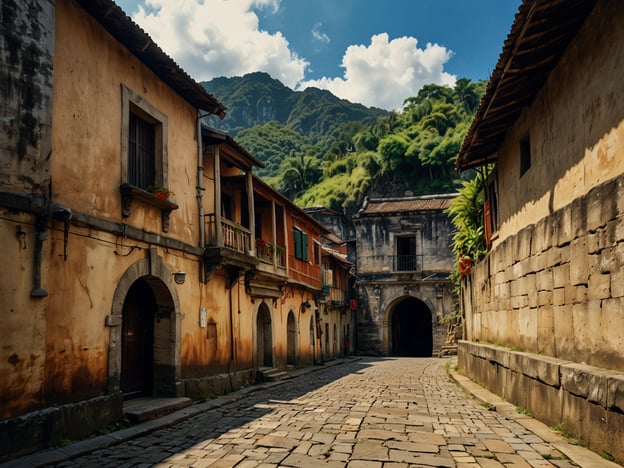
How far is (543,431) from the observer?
6.98 meters

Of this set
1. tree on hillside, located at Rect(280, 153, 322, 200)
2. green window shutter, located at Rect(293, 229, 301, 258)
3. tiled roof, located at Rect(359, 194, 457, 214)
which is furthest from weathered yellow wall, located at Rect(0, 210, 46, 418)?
tree on hillside, located at Rect(280, 153, 322, 200)

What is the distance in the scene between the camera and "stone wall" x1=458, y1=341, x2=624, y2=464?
17.3ft

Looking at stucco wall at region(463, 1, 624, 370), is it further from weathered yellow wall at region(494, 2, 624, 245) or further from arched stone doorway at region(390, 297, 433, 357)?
arched stone doorway at region(390, 297, 433, 357)

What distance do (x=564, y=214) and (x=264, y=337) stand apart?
12.0 metres

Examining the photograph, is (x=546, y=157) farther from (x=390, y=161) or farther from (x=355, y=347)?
(x=390, y=161)

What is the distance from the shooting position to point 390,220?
Answer: 34000 millimetres

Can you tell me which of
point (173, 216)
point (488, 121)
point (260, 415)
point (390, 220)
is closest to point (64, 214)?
point (173, 216)

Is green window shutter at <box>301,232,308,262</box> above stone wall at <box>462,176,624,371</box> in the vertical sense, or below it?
above

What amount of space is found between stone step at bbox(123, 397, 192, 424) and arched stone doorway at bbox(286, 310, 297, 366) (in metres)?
9.82

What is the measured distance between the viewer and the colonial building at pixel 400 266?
107ft

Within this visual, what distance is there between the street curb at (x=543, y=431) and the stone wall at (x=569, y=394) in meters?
0.11

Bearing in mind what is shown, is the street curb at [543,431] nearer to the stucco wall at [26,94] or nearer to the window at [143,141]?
the stucco wall at [26,94]

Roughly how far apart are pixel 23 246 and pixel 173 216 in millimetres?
4284

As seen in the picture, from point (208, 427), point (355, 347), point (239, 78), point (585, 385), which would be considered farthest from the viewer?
point (239, 78)
